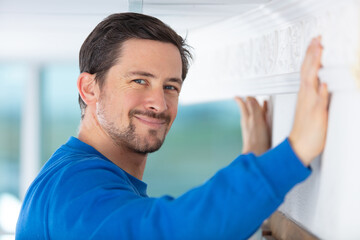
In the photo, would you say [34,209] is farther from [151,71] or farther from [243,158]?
[243,158]

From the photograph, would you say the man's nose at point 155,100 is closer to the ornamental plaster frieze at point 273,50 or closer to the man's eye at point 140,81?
the man's eye at point 140,81

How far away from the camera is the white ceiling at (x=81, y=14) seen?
1.10m

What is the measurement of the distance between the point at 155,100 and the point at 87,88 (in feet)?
0.73

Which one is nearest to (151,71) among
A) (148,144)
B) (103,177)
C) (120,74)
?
(120,74)

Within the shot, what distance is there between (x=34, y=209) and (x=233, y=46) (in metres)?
0.76

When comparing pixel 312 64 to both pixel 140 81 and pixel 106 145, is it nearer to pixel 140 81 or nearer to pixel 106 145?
pixel 140 81

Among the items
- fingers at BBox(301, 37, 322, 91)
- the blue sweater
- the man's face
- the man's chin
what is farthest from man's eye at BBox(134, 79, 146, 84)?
fingers at BBox(301, 37, 322, 91)

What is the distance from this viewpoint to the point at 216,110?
27.9ft

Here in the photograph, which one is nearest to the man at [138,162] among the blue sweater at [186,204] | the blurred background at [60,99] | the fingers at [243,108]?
the blue sweater at [186,204]

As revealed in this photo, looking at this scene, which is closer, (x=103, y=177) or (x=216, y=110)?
(x=103, y=177)

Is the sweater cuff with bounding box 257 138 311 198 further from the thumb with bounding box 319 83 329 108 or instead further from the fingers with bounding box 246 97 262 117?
the fingers with bounding box 246 97 262 117

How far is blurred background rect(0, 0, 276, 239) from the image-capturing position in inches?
46.8

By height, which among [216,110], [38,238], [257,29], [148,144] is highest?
[257,29]

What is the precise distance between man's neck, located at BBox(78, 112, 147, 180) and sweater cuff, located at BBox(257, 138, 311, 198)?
0.50 meters
